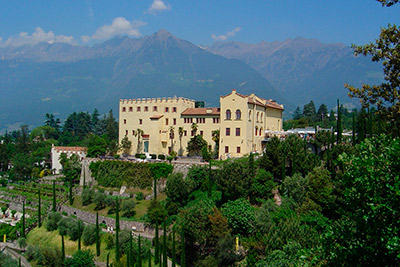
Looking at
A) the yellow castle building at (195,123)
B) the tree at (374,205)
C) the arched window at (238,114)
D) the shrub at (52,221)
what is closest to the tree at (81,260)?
the shrub at (52,221)

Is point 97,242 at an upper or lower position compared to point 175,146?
lower

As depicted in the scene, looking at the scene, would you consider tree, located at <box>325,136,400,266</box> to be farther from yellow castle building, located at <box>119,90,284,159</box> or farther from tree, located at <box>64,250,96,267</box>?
yellow castle building, located at <box>119,90,284,159</box>

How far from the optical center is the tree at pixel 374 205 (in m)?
10.9

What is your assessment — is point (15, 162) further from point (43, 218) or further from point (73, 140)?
point (73, 140)

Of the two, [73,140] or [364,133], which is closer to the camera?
[364,133]

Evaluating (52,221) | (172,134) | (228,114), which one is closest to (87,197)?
(52,221)

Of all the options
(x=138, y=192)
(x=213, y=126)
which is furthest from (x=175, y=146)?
(x=138, y=192)

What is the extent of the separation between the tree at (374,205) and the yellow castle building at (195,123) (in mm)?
33358

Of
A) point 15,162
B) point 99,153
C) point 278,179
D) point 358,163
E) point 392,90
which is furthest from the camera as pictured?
point 15,162

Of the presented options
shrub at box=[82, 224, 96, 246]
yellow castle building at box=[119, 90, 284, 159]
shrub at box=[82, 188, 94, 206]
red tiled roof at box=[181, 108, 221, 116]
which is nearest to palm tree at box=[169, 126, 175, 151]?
yellow castle building at box=[119, 90, 284, 159]

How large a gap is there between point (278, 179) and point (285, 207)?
210 inches

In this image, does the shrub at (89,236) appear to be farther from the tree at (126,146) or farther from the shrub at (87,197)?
the tree at (126,146)

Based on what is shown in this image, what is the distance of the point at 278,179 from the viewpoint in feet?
122

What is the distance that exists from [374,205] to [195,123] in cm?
3914
